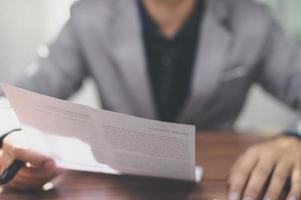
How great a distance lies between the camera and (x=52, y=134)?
2.10 ft

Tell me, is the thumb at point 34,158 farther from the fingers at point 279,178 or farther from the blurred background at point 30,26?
the blurred background at point 30,26

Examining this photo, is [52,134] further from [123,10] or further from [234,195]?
[123,10]

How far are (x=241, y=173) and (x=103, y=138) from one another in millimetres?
197

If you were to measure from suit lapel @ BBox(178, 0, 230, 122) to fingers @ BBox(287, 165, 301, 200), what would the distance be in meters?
0.51

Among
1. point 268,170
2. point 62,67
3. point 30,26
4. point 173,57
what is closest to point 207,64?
point 173,57

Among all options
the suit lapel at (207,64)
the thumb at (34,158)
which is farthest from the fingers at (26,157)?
the suit lapel at (207,64)

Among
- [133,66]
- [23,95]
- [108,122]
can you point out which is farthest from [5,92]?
[133,66]

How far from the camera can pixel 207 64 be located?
3.80 feet

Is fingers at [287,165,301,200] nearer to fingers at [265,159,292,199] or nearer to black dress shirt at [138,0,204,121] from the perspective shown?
fingers at [265,159,292,199]

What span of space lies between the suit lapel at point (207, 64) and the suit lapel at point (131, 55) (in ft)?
0.32

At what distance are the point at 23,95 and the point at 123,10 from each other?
0.65 meters

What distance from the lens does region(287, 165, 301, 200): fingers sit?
62cm

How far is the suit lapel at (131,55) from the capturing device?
3.77 feet

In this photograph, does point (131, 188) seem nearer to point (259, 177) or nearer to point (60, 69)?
point (259, 177)
